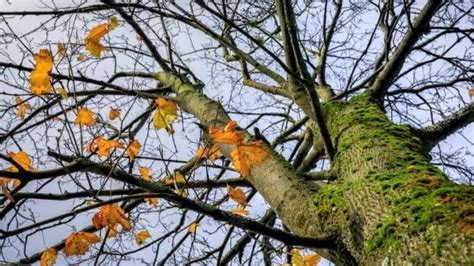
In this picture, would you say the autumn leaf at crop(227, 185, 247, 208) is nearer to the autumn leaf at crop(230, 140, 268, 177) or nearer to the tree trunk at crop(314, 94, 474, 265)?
the autumn leaf at crop(230, 140, 268, 177)

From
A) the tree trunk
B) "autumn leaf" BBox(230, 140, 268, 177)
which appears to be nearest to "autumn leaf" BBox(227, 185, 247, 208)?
"autumn leaf" BBox(230, 140, 268, 177)

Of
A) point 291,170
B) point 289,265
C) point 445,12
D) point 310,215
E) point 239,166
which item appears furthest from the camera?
point 445,12

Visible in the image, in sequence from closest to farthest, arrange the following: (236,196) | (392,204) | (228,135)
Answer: (392,204) → (228,135) → (236,196)

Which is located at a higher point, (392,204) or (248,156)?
(248,156)

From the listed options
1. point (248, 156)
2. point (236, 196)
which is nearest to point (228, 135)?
point (248, 156)

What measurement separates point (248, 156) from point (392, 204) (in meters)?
1.14

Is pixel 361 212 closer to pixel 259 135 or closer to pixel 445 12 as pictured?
pixel 259 135

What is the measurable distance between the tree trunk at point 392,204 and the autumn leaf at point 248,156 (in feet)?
1.38

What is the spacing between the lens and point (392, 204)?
1557 mm

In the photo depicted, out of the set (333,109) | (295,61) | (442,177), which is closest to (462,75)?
(333,109)

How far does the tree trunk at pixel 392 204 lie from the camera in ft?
4.16

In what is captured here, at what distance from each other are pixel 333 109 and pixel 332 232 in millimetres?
1250

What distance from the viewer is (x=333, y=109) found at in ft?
9.34

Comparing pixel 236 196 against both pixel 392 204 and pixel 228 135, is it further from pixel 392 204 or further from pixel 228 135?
pixel 392 204
